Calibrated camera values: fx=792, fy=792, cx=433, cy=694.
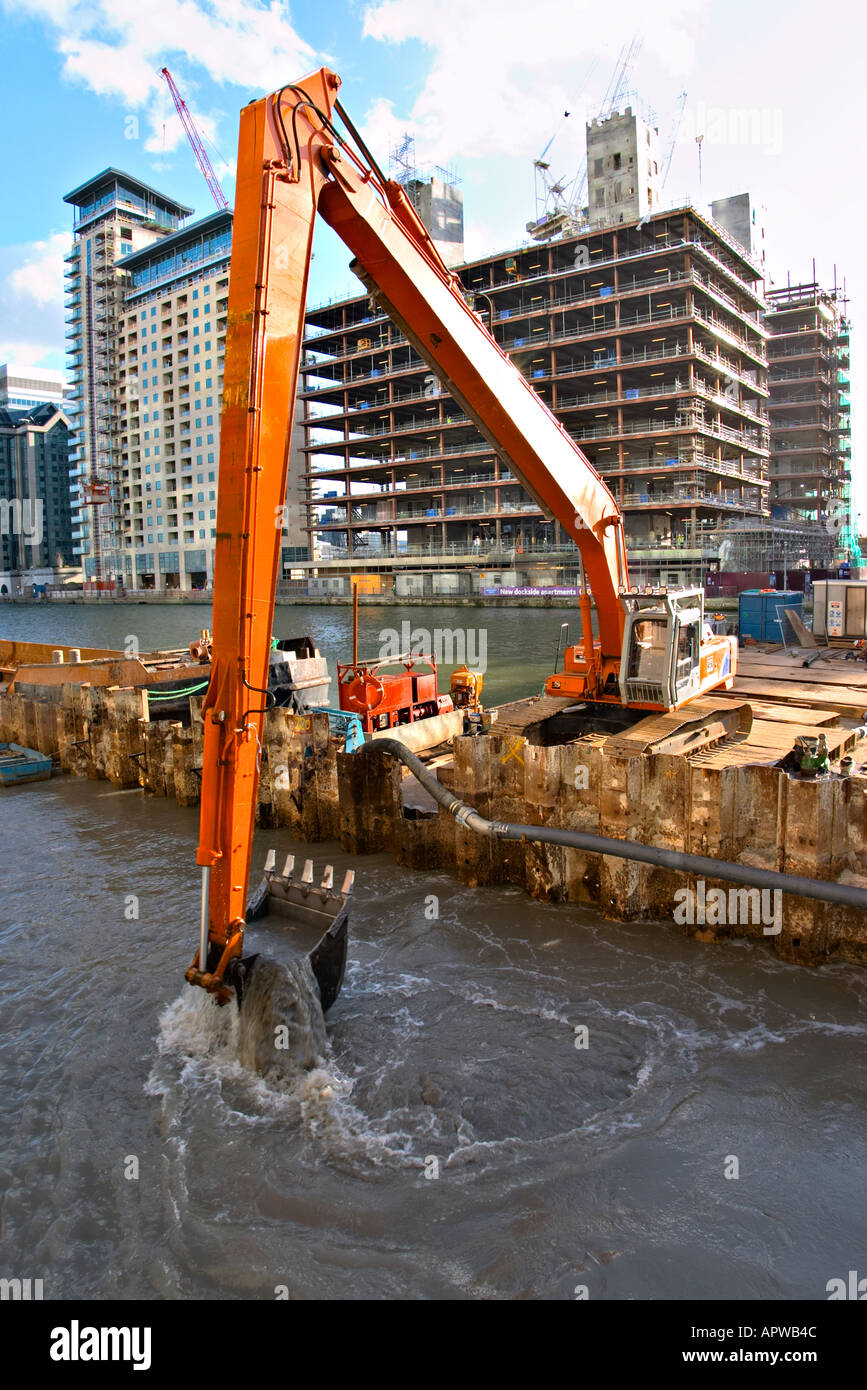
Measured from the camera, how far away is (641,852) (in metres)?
10.6

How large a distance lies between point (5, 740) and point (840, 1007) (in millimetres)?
23337

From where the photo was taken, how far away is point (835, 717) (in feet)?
47.4

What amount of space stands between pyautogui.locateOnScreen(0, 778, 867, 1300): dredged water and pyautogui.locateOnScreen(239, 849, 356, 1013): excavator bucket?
408 mm

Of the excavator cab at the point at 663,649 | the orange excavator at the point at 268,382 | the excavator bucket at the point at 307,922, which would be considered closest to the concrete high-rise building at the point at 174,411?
the excavator cab at the point at 663,649

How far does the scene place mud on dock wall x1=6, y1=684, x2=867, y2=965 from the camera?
9.78 meters

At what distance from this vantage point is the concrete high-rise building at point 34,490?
172 meters

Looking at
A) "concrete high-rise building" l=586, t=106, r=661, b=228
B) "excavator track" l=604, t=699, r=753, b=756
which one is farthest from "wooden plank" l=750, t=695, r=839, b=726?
"concrete high-rise building" l=586, t=106, r=661, b=228

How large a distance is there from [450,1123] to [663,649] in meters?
8.85

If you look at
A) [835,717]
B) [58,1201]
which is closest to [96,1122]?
[58,1201]

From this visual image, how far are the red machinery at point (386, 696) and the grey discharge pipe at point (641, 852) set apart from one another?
4.47 meters

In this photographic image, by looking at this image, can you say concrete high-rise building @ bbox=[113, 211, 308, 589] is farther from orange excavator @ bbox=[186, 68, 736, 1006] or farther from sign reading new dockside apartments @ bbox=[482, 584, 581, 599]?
orange excavator @ bbox=[186, 68, 736, 1006]

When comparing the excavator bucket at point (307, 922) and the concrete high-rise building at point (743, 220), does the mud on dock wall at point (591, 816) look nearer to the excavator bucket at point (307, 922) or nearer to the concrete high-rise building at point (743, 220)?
the excavator bucket at point (307, 922)

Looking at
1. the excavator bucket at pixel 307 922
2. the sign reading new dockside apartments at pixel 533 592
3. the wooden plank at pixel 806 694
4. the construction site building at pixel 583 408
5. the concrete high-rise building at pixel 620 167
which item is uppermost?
the concrete high-rise building at pixel 620 167

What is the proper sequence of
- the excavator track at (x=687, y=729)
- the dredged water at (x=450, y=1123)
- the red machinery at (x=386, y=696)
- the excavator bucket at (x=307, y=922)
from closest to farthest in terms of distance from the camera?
the dredged water at (x=450, y=1123) < the excavator bucket at (x=307, y=922) < the excavator track at (x=687, y=729) < the red machinery at (x=386, y=696)
